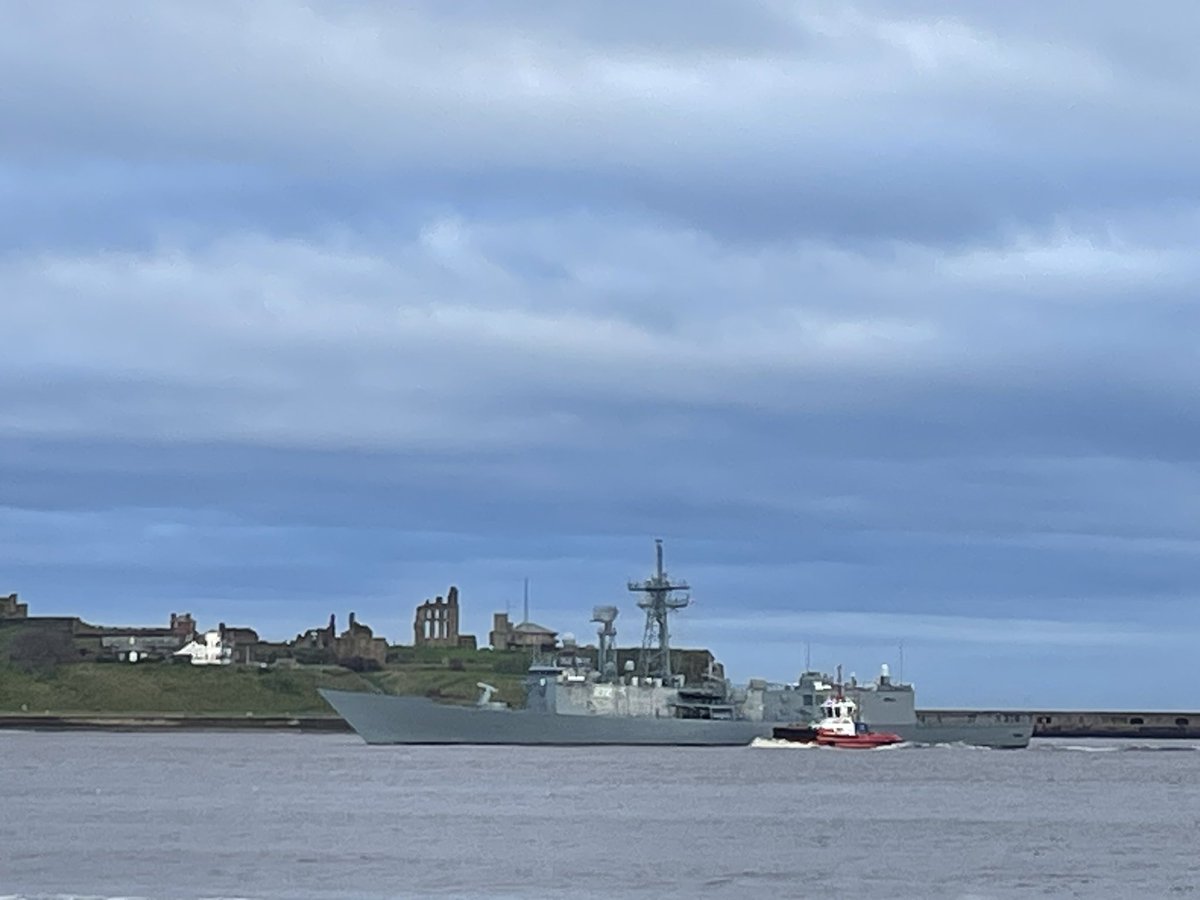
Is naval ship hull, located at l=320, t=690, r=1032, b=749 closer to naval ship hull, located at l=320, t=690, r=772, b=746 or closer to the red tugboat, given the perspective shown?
naval ship hull, located at l=320, t=690, r=772, b=746

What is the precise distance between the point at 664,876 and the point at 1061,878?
27.7 feet

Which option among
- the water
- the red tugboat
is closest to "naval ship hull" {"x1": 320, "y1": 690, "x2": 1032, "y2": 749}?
the red tugboat

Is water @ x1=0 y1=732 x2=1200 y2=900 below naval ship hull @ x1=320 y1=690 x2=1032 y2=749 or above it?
below

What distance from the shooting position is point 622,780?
95562 millimetres

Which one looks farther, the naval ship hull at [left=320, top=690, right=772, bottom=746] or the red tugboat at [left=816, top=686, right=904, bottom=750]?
the red tugboat at [left=816, top=686, right=904, bottom=750]

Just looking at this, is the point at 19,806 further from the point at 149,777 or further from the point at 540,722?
the point at 540,722

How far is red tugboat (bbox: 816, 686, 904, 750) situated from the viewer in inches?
5285

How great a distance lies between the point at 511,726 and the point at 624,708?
639 cm

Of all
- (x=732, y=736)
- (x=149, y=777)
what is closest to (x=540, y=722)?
(x=732, y=736)

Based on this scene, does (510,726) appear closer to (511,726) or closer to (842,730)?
(511,726)

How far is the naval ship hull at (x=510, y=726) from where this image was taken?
429 feet

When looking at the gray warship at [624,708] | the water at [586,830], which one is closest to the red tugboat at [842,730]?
the gray warship at [624,708]

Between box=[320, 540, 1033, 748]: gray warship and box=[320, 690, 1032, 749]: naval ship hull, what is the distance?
56 millimetres

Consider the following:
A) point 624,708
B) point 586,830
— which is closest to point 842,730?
point 624,708
